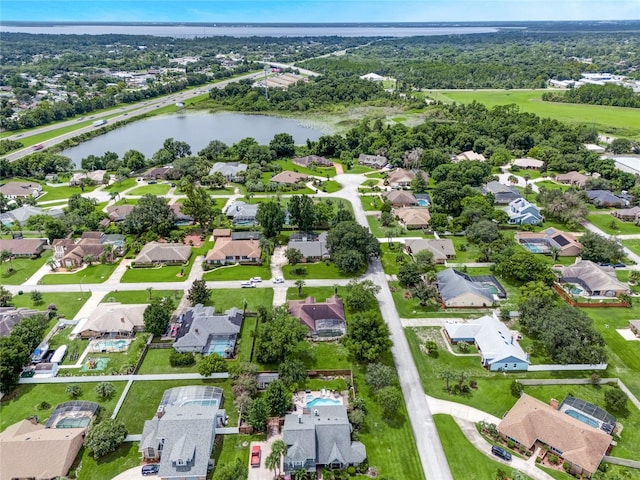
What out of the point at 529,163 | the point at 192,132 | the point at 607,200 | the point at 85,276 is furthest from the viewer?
the point at 192,132

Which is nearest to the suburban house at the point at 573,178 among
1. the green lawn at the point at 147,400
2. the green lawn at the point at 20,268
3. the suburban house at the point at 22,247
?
the green lawn at the point at 147,400

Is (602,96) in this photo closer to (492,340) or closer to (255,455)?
(492,340)

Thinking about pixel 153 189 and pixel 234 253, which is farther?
pixel 153 189

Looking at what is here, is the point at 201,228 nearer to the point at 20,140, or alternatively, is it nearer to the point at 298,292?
the point at 298,292

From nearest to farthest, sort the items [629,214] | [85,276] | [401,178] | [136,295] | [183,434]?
1. [183,434]
2. [136,295]
3. [85,276]
4. [629,214]
5. [401,178]

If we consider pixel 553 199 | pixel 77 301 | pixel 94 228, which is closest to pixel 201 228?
pixel 94 228

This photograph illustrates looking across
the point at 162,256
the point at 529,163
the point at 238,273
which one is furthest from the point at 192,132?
the point at 529,163

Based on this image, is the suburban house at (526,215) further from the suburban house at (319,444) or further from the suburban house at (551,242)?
the suburban house at (319,444)
